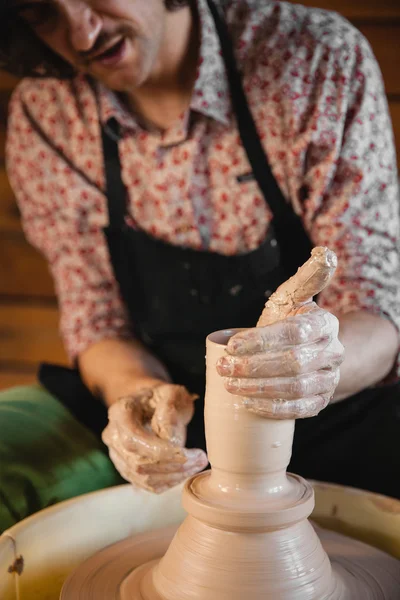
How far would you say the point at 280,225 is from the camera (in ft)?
5.06

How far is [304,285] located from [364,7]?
1.39 m

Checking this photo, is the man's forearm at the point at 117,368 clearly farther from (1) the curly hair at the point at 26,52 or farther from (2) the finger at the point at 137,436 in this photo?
(1) the curly hair at the point at 26,52

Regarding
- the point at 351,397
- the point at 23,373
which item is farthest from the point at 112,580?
the point at 23,373

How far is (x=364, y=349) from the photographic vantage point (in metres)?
1.31

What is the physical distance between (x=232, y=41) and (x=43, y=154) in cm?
51

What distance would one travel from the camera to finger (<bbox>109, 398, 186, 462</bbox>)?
3.59 ft

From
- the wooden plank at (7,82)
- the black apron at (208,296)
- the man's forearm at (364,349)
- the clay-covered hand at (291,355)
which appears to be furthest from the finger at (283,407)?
the wooden plank at (7,82)

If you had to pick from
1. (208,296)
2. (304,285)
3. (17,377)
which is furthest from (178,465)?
(17,377)

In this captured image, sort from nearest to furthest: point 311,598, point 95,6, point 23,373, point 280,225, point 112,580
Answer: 1. point 311,598
2. point 112,580
3. point 95,6
4. point 280,225
5. point 23,373

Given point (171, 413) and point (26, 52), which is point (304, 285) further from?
point (26, 52)

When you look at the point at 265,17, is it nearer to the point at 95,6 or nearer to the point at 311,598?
the point at 95,6

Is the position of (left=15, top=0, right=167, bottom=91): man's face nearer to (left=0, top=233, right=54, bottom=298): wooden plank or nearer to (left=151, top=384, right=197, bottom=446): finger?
(left=151, top=384, right=197, bottom=446): finger

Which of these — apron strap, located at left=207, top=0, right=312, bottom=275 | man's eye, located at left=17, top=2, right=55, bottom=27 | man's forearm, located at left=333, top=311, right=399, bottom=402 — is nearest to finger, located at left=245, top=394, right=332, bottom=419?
man's forearm, located at left=333, top=311, right=399, bottom=402

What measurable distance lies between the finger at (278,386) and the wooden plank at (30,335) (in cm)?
165
